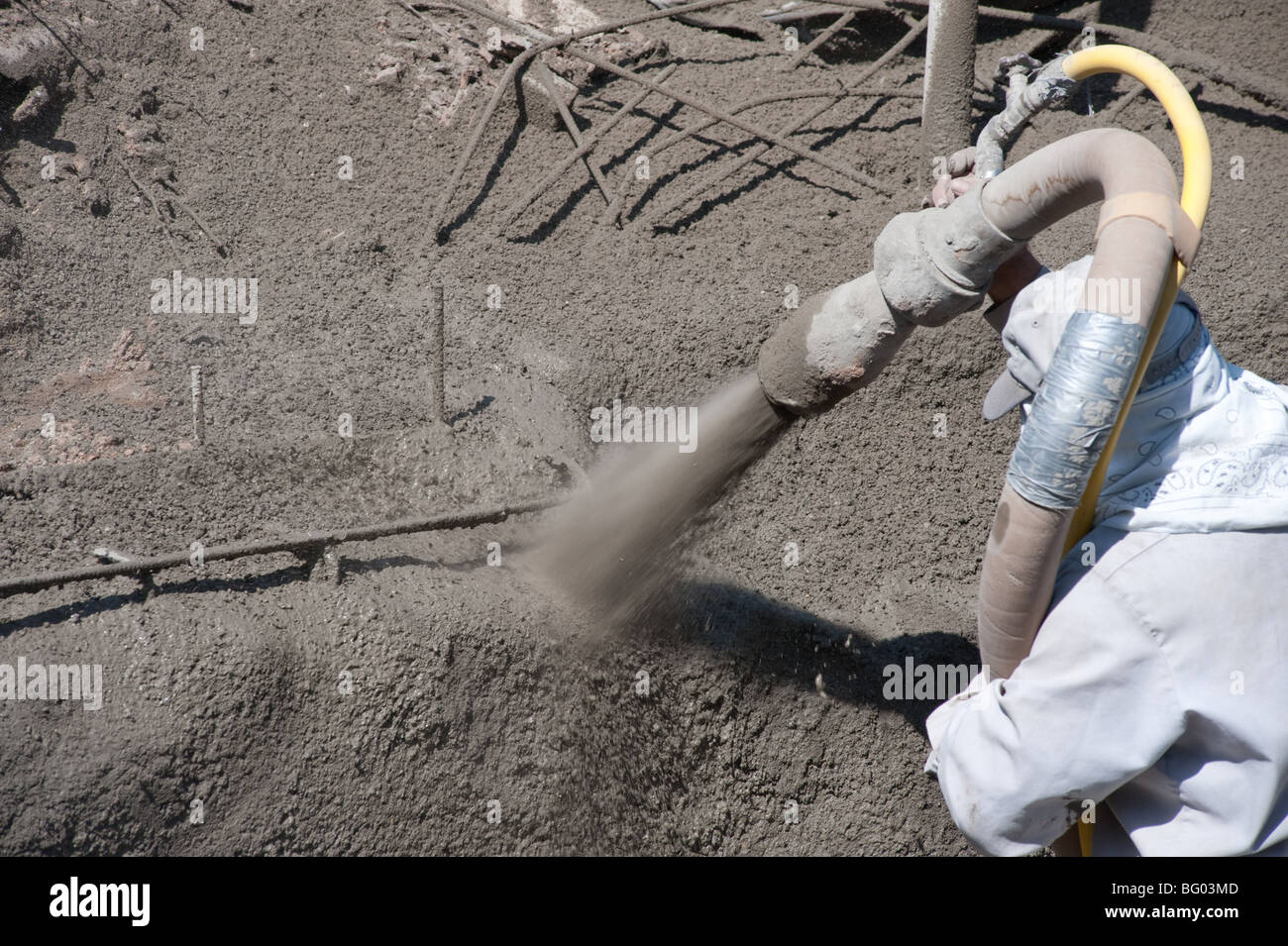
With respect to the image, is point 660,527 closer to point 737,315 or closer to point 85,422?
point 737,315

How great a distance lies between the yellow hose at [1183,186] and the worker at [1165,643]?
2.3 inches

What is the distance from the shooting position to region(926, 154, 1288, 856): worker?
1.68 m

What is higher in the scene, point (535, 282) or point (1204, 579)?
point (535, 282)

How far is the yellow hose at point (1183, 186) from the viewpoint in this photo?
1.65 metres

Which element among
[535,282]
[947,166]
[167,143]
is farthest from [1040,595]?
[167,143]

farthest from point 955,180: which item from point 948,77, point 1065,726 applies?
point 948,77

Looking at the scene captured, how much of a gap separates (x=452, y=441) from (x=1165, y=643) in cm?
265

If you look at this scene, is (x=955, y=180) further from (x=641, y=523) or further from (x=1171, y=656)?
(x=641, y=523)

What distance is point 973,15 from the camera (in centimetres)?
535

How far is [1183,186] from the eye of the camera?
1.89m

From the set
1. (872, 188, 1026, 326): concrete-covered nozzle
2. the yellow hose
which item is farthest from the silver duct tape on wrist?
(872, 188, 1026, 326): concrete-covered nozzle

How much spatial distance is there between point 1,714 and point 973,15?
5482 mm

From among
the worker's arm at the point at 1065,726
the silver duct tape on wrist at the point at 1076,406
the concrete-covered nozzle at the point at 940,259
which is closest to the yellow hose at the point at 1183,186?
the silver duct tape on wrist at the point at 1076,406

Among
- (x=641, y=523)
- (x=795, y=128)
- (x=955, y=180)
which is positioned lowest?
(x=641, y=523)
